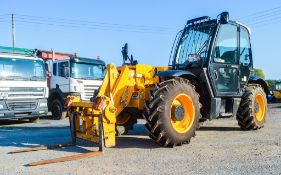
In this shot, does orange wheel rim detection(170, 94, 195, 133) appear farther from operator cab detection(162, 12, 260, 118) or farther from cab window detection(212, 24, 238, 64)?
cab window detection(212, 24, 238, 64)

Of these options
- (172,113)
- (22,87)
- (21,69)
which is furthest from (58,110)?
(172,113)

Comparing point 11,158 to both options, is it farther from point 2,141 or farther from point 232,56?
point 232,56

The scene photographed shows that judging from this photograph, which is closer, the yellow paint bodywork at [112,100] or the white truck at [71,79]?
the yellow paint bodywork at [112,100]

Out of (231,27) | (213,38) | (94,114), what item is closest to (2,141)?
(94,114)

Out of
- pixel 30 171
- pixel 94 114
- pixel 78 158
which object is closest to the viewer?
pixel 30 171

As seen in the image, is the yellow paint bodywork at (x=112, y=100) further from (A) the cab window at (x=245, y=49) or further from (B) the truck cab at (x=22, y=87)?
(B) the truck cab at (x=22, y=87)

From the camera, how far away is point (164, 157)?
20.1ft

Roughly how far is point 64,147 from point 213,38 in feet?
14.0

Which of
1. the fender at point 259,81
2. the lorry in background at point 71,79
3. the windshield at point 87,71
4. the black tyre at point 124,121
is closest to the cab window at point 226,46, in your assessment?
the fender at point 259,81

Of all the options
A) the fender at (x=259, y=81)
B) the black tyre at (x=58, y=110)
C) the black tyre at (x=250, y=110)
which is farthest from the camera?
the black tyre at (x=58, y=110)

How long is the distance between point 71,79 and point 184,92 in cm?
824

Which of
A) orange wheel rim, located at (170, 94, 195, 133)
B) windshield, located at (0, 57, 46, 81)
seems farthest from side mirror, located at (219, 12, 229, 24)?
windshield, located at (0, 57, 46, 81)

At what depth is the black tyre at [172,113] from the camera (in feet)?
22.0

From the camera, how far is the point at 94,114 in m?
6.78
